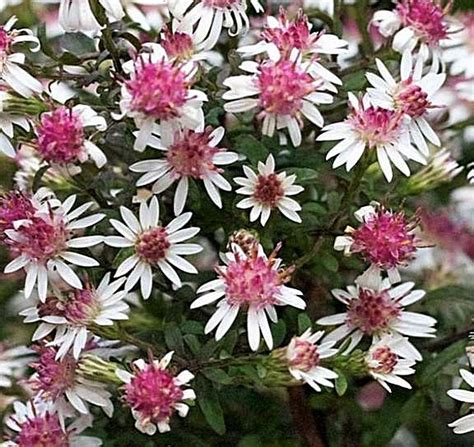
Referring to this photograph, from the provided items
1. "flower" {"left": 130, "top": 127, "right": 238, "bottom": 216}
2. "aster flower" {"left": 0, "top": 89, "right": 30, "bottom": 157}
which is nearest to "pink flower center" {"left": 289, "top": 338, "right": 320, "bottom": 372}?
"flower" {"left": 130, "top": 127, "right": 238, "bottom": 216}

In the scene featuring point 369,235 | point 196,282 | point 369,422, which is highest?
point 369,235

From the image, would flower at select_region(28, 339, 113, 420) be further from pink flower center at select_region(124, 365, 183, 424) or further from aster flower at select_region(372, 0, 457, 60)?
aster flower at select_region(372, 0, 457, 60)

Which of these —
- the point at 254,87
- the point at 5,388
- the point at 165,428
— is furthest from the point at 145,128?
the point at 5,388

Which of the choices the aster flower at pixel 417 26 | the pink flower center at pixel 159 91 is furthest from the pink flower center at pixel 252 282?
the aster flower at pixel 417 26

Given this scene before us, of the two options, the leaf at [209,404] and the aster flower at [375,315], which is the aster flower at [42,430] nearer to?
the leaf at [209,404]

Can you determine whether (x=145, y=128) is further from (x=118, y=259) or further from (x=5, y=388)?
(x=5, y=388)

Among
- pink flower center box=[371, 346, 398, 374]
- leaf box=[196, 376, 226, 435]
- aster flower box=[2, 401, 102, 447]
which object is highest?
pink flower center box=[371, 346, 398, 374]
